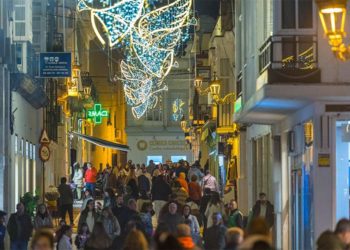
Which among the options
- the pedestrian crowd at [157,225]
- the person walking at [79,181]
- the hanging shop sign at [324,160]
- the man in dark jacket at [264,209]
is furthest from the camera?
the person walking at [79,181]

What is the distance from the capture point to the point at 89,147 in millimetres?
89375

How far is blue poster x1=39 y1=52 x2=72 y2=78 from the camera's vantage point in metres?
36.1

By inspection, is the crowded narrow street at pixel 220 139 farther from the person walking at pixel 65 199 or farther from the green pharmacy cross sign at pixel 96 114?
the green pharmacy cross sign at pixel 96 114

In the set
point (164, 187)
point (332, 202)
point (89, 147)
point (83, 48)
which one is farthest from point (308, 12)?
point (89, 147)

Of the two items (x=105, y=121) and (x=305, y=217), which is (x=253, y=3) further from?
(x=105, y=121)

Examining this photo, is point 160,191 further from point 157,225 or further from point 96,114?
point 96,114

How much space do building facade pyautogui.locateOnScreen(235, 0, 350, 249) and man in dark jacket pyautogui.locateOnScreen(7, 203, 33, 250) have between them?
552cm

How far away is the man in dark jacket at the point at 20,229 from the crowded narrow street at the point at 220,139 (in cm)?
3

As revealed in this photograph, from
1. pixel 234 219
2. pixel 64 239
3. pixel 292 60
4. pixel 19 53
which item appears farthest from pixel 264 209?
pixel 19 53

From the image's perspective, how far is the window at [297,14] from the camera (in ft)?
76.2

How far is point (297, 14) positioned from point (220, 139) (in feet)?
95.1

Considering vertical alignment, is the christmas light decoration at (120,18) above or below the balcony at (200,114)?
above

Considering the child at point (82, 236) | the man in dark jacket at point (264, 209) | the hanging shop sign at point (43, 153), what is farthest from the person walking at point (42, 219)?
the hanging shop sign at point (43, 153)

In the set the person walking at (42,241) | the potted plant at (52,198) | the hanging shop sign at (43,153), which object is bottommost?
the potted plant at (52,198)
